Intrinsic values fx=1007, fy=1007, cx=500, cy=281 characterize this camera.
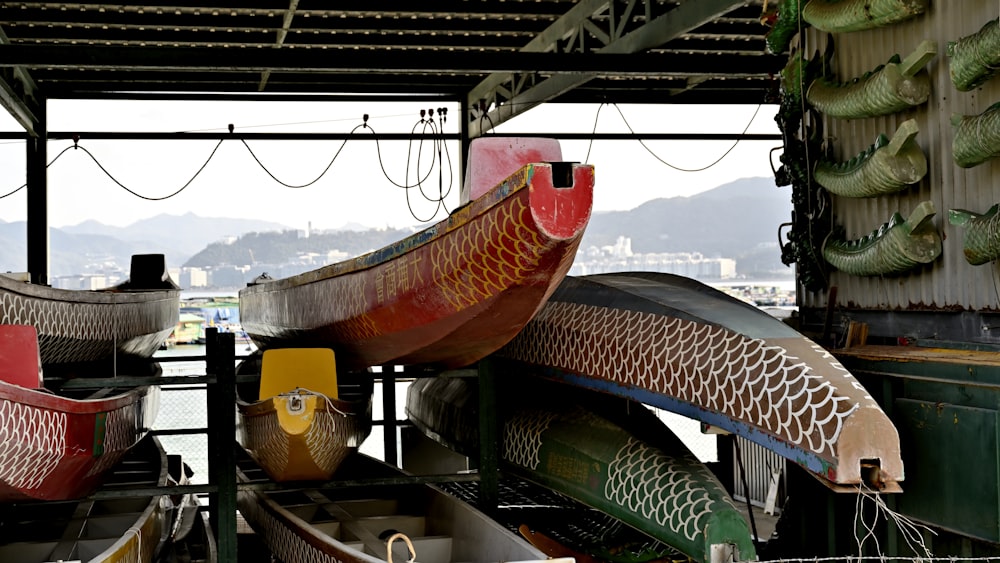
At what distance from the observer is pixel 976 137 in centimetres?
366

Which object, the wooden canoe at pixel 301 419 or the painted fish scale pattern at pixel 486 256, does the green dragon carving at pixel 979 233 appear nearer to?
the painted fish scale pattern at pixel 486 256

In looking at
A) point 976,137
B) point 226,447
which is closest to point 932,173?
point 976,137

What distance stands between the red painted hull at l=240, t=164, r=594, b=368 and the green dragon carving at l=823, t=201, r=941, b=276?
1492 mm

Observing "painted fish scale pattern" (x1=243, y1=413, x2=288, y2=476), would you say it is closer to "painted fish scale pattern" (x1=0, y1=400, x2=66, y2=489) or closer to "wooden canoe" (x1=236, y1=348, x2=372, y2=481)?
"wooden canoe" (x1=236, y1=348, x2=372, y2=481)

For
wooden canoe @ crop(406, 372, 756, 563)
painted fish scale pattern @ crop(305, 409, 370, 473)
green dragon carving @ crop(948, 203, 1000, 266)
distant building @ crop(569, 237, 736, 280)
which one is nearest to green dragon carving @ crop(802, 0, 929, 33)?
green dragon carving @ crop(948, 203, 1000, 266)

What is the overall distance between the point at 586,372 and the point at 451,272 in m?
0.84

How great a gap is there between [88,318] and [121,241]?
34070mm

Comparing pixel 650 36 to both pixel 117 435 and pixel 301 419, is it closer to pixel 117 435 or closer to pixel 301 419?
pixel 301 419

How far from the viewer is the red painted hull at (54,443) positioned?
11.4 feet

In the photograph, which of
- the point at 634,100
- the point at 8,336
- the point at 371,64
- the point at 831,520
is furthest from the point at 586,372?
the point at 634,100

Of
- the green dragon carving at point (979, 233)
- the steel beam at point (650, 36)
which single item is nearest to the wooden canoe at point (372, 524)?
the green dragon carving at point (979, 233)

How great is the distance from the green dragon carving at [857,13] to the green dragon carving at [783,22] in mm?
231

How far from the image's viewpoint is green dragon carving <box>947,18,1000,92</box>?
3.57 metres

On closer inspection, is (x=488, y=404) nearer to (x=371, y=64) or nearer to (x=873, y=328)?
(x=873, y=328)
